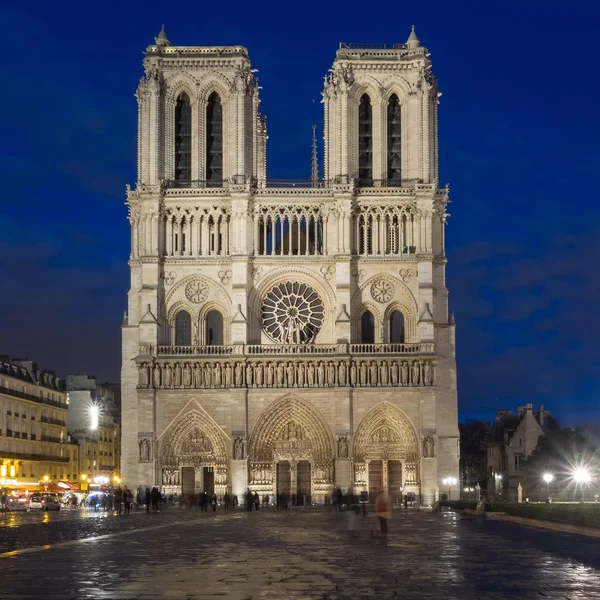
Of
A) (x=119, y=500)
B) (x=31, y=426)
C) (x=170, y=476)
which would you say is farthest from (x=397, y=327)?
(x=31, y=426)

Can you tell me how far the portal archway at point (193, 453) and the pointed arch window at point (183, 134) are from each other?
46.2 feet

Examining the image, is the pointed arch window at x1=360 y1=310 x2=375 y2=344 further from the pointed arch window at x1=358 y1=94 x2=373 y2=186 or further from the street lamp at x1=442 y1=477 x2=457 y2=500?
the street lamp at x1=442 y1=477 x2=457 y2=500

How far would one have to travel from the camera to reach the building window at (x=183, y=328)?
216 feet

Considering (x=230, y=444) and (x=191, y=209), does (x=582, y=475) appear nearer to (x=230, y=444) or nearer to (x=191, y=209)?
(x=230, y=444)

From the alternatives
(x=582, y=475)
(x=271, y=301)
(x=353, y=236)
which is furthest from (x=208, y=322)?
(x=582, y=475)

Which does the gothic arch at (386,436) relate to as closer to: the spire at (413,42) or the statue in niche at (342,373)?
the statue in niche at (342,373)

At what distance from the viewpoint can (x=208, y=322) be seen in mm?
65812

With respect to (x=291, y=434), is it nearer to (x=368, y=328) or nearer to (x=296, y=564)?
(x=368, y=328)

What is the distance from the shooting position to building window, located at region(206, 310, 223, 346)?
65.6 m

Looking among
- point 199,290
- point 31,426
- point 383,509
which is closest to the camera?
point 383,509

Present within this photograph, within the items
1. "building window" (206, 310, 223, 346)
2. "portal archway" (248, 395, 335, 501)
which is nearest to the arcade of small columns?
"portal archway" (248, 395, 335, 501)

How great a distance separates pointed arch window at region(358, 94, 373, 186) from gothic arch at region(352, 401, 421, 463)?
13764 millimetres

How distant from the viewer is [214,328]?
65.8 meters

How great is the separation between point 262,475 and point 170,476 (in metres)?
5.20
